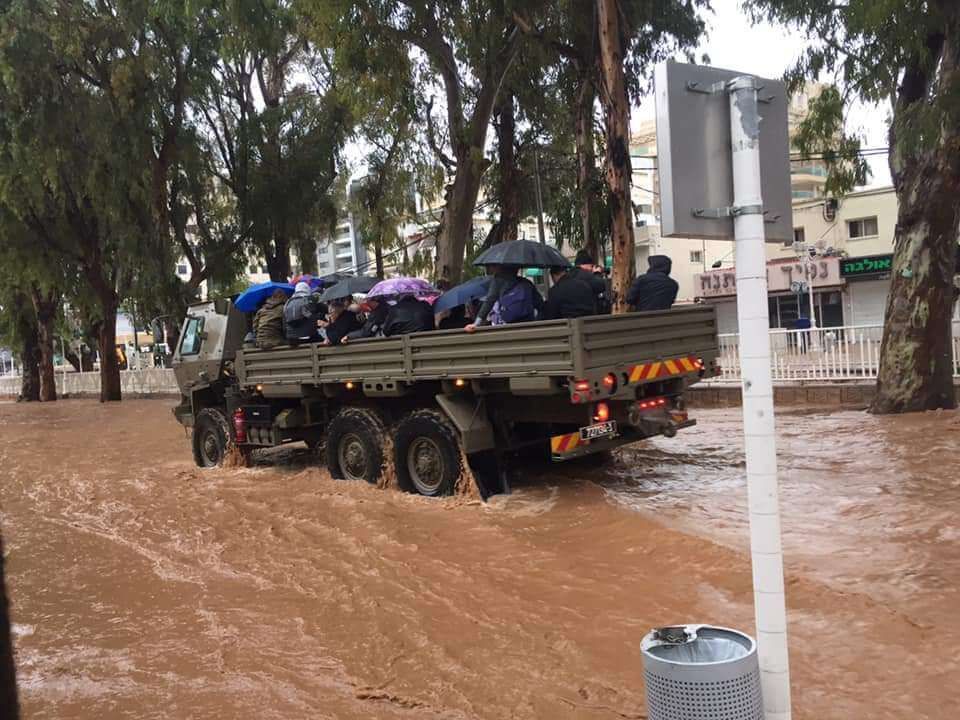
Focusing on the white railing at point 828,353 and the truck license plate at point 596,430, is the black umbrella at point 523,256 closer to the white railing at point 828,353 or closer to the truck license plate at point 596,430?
the truck license plate at point 596,430

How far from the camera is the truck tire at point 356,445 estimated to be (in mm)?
8609

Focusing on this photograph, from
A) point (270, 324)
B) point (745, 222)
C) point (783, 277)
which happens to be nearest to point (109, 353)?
point (270, 324)

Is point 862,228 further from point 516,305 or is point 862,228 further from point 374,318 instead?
point 516,305

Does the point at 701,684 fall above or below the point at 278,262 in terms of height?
below

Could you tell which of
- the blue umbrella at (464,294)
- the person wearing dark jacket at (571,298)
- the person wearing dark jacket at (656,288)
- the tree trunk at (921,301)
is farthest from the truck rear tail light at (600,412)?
the tree trunk at (921,301)

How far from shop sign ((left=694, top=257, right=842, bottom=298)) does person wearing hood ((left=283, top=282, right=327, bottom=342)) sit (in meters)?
21.6

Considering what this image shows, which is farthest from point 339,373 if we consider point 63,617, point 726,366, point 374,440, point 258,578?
point 726,366

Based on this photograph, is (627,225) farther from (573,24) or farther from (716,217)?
(716,217)

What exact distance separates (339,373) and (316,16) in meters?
6.36

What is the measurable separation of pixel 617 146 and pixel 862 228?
929 inches

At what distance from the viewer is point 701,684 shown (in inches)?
102

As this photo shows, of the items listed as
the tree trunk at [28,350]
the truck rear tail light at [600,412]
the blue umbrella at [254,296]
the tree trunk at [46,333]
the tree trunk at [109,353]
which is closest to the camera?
the truck rear tail light at [600,412]

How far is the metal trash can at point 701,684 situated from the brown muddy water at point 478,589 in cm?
105

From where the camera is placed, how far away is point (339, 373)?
352 inches
